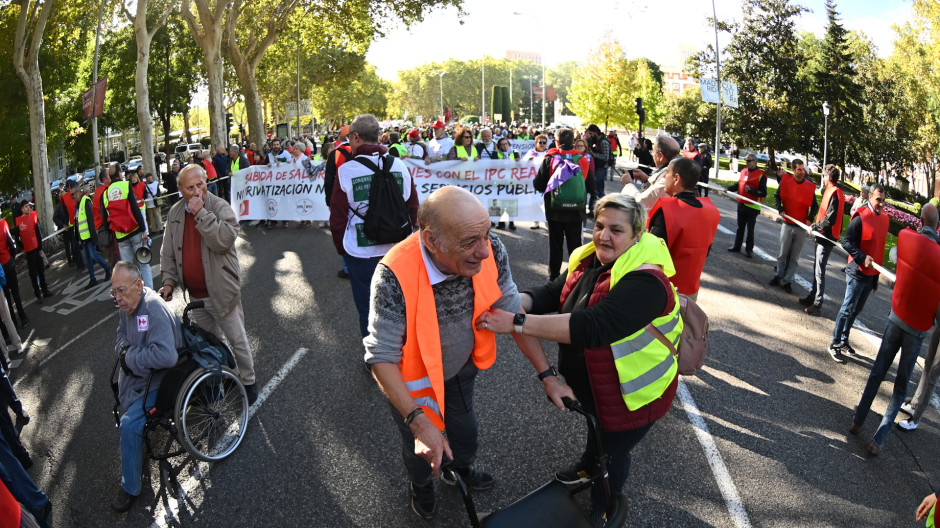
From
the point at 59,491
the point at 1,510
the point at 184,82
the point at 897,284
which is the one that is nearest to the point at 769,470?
the point at 897,284

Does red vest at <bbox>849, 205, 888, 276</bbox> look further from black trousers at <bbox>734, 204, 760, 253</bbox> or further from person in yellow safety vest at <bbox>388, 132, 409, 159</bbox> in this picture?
person in yellow safety vest at <bbox>388, 132, 409, 159</bbox>

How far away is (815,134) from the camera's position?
3681cm

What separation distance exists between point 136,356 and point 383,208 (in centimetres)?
207

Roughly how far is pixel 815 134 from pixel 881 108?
3458 millimetres

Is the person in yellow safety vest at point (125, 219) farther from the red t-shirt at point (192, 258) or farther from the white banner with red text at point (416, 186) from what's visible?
the red t-shirt at point (192, 258)

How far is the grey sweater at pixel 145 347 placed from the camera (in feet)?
13.2

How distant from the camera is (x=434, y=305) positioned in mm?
2711

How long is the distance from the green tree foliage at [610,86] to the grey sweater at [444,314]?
40551 millimetres

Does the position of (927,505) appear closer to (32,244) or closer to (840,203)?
(840,203)

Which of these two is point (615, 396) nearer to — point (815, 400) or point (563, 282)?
point (563, 282)

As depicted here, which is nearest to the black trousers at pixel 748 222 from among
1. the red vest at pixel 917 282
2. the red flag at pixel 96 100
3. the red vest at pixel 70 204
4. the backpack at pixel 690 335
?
the red vest at pixel 917 282

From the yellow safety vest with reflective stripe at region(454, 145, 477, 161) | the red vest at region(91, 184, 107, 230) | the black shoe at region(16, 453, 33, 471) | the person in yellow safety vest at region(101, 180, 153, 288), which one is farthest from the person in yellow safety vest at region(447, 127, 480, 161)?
the black shoe at region(16, 453, 33, 471)

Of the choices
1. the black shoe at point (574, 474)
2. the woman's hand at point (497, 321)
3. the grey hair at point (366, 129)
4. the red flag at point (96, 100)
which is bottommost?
the black shoe at point (574, 474)

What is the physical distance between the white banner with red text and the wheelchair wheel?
278 inches
